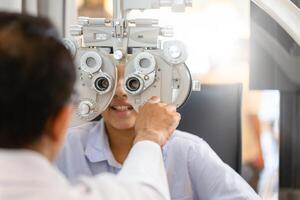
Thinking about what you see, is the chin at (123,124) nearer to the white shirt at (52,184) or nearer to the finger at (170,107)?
the finger at (170,107)

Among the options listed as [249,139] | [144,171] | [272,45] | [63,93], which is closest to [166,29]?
[144,171]

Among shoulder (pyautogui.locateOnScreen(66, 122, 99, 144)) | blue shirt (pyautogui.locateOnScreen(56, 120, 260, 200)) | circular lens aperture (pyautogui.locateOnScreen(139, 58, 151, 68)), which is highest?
circular lens aperture (pyautogui.locateOnScreen(139, 58, 151, 68))

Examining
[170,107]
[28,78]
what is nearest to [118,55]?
[170,107]

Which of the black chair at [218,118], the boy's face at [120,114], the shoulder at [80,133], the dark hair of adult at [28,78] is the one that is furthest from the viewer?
the black chair at [218,118]

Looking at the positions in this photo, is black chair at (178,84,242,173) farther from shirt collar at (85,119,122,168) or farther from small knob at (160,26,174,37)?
small knob at (160,26,174,37)

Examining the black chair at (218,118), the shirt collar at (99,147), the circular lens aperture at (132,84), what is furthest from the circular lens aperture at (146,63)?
the black chair at (218,118)

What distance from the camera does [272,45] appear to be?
1.91 m

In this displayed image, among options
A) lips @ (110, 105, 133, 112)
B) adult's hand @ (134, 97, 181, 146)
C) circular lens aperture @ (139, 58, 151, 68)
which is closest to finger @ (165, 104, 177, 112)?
adult's hand @ (134, 97, 181, 146)

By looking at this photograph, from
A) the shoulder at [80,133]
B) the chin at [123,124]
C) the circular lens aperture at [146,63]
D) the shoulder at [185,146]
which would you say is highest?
the circular lens aperture at [146,63]

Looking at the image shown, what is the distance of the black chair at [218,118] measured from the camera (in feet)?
5.54

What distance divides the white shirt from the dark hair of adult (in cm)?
3

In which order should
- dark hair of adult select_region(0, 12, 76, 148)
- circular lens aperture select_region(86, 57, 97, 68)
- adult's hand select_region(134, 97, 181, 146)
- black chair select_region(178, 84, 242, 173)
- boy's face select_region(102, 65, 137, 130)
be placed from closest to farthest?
dark hair of adult select_region(0, 12, 76, 148), adult's hand select_region(134, 97, 181, 146), circular lens aperture select_region(86, 57, 97, 68), boy's face select_region(102, 65, 137, 130), black chair select_region(178, 84, 242, 173)

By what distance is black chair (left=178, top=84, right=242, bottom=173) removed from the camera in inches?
66.5

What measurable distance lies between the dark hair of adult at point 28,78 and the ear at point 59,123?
0.01 m
